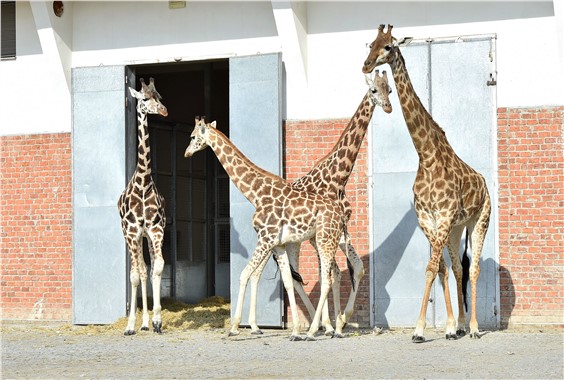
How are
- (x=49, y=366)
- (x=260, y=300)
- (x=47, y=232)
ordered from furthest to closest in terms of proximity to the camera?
(x=47, y=232) → (x=260, y=300) → (x=49, y=366)

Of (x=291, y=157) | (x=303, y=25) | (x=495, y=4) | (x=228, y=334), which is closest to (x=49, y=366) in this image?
(x=228, y=334)

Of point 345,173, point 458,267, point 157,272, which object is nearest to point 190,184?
point 157,272

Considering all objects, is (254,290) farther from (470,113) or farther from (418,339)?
(470,113)

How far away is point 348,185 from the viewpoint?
14195mm

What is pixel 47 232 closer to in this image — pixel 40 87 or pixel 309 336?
pixel 40 87

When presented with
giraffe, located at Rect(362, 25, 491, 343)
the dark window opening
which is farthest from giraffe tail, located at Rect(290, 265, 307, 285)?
the dark window opening

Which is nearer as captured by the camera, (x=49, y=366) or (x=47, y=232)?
(x=49, y=366)

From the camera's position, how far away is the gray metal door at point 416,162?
13531 millimetres

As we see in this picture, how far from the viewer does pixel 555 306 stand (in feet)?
43.2

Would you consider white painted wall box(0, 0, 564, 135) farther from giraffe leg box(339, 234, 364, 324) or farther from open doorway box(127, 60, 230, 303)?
giraffe leg box(339, 234, 364, 324)

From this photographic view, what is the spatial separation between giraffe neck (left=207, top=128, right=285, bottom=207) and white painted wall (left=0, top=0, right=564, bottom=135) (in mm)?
1590

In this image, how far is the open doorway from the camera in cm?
1736

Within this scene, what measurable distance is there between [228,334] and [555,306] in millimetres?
4148

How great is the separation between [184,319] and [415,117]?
492 centimetres
